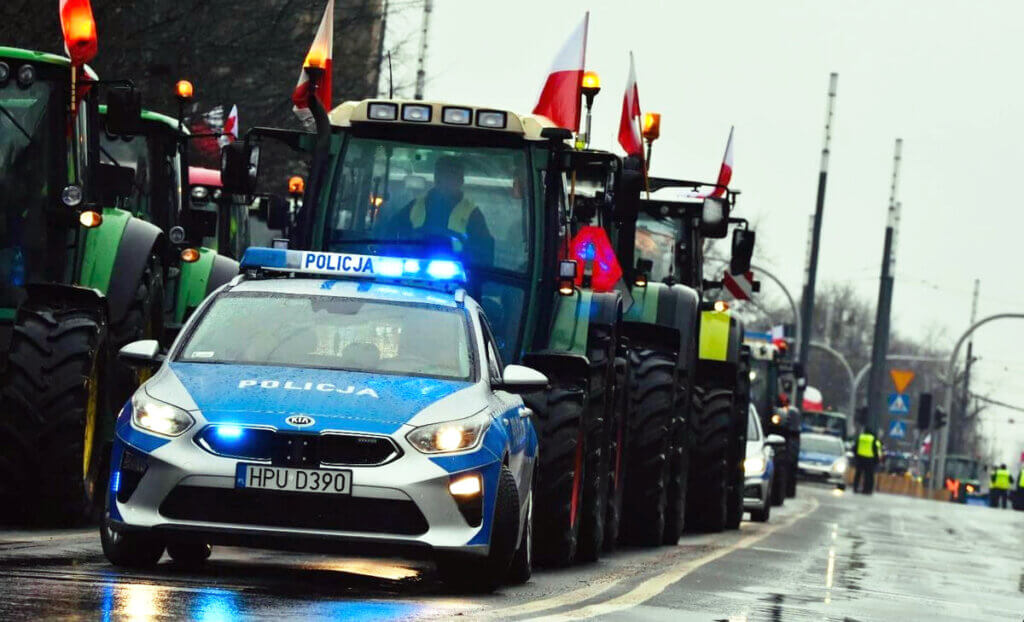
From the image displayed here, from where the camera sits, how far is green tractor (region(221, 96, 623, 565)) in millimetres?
15086

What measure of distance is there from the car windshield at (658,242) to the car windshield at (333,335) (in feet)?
34.0

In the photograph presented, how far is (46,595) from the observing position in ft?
31.8

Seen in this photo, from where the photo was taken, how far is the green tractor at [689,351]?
19406mm

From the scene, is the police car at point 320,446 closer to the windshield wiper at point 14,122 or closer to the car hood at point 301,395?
the car hood at point 301,395

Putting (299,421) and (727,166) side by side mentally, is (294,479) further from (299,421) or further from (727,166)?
(727,166)

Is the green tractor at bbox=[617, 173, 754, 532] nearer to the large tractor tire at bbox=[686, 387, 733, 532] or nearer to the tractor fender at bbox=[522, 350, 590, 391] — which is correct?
the large tractor tire at bbox=[686, 387, 733, 532]

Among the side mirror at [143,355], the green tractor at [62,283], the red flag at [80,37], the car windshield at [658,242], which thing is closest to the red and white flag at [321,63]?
the green tractor at [62,283]

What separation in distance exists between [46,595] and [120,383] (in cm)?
599

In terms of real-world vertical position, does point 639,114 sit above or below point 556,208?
above

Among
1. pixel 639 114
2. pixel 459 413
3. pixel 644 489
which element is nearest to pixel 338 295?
pixel 459 413

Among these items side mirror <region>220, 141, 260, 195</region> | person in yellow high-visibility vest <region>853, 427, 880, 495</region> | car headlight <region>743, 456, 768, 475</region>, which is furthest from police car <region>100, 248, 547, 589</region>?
person in yellow high-visibility vest <region>853, 427, 880, 495</region>

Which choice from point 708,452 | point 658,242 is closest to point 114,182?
point 658,242

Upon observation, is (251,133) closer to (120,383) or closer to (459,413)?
(120,383)

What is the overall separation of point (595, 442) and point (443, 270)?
9.77ft
